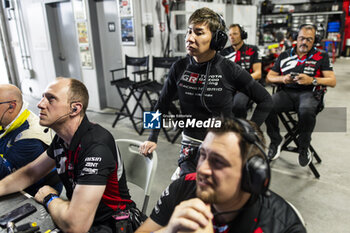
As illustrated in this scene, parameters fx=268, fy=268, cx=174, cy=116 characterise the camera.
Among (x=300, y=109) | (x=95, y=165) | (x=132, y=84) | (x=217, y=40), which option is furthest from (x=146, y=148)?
(x=132, y=84)

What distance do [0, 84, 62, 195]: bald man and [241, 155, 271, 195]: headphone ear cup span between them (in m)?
1.33

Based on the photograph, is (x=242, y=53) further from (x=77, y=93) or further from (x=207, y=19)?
(x=77, y=93)

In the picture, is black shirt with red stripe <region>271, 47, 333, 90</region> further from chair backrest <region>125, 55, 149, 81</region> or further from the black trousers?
chair backrest <region>125, 55, 149, 81</region>

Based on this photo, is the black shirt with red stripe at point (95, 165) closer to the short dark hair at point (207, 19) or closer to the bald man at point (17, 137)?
the bald man at point (17, 137)

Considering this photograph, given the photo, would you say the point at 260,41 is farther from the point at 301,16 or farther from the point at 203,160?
the point at 203,160

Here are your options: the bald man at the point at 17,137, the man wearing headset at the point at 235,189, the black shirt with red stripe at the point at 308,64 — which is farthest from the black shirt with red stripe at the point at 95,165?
the black shirt with red stripe at the point at 308,64

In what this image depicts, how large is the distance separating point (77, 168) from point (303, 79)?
2.48 metres

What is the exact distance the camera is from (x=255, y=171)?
0.78 m

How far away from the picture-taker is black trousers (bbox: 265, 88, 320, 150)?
9.14 feet

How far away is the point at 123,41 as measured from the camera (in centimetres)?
482

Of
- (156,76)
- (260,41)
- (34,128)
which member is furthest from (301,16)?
(34,128)

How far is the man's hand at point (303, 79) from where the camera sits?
283 cm

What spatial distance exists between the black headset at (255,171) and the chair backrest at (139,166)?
2.58 ft

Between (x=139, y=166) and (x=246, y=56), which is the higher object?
(x=246, y=56)
